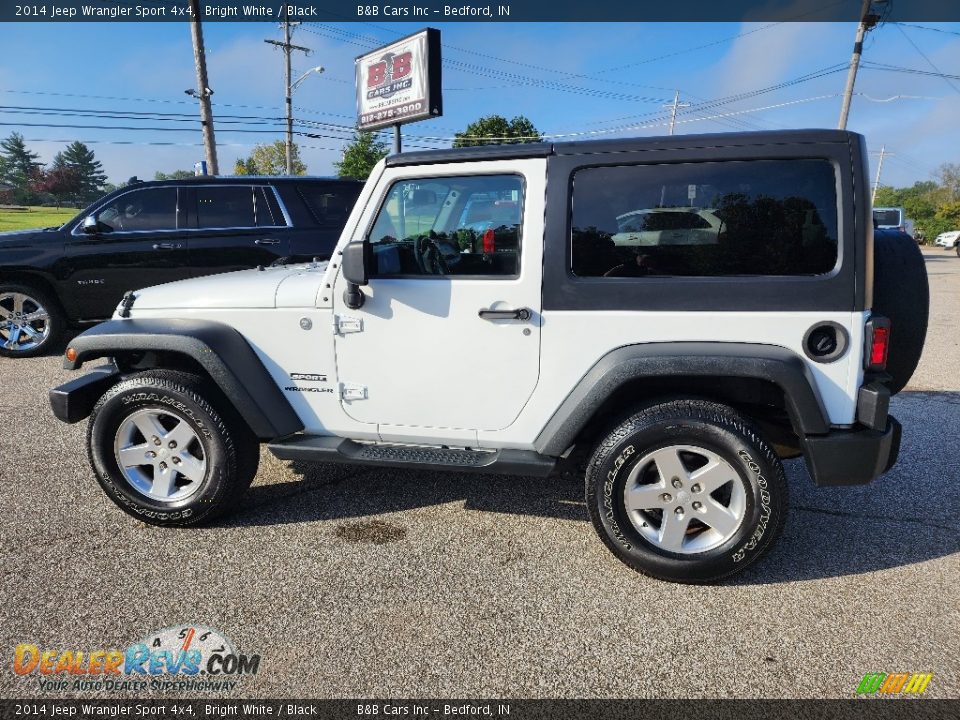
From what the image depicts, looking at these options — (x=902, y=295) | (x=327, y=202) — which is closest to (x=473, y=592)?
(x=902, y=295)

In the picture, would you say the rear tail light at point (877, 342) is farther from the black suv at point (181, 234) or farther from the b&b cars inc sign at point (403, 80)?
the b&b cars inc sign at point (403, 80)

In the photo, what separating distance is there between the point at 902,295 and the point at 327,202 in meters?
5.52

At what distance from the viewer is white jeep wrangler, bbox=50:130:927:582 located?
2430 mm

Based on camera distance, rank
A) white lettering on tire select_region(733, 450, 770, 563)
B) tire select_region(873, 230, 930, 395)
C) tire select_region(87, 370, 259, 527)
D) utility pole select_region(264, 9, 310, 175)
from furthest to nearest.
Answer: utility pole select_region(264, 9, 310, 175) < tire select_region(87, 370, 259, 527) < tire select_region(873, 230, 930, 395) < white lettering on tire select_region(733, 450, 770, 563)

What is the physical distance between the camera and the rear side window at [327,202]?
21.5 ft

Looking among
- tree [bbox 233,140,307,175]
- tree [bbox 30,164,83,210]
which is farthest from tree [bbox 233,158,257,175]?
tree [bbox 30,164,83,210]

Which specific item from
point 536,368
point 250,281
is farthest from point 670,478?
point 250,281

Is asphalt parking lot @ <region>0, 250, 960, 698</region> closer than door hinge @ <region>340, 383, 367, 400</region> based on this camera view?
Yes

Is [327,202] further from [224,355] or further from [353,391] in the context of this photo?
[353,391]

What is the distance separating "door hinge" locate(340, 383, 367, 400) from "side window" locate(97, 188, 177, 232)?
4.82 meters

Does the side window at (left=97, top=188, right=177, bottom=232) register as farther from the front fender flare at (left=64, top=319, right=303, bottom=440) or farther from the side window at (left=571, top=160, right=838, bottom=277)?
the side window at (left=571, top=160, right=838, bottom=277)

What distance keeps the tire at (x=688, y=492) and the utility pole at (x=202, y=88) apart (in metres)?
17.1

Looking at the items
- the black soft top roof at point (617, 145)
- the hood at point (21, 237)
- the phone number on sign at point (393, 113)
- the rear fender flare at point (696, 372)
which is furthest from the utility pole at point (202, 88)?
the rear fender flare at point (696, 372)

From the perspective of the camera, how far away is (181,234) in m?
6.58
